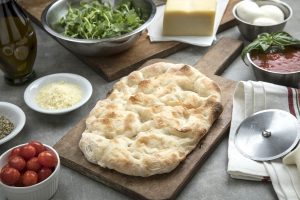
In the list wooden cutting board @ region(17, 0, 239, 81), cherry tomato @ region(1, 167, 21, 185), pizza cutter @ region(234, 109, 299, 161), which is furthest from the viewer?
wooden cutting board @ region(17, 0, 239, 81)

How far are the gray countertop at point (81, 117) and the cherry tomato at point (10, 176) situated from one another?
0.44ft

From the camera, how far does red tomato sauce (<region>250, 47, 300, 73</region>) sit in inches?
61.4

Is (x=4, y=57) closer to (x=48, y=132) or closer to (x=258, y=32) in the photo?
(x=48, y=132)

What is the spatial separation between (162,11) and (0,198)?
42.9 inches

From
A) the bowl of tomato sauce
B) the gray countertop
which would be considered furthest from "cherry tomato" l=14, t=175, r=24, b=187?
the bowl of tomato sauce

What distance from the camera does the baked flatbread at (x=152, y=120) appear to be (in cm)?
129

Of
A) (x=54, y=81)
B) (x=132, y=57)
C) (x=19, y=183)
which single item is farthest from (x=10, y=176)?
(x=132, y=57)

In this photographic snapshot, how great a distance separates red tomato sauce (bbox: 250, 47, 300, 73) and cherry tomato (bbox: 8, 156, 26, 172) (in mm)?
810

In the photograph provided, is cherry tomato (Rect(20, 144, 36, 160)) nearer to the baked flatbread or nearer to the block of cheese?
the baked flatbread

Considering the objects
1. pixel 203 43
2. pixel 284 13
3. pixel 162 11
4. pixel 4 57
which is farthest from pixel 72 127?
pixel 284 13

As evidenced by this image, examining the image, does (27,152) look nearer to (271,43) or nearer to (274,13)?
(271,43)

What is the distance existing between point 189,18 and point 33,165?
2.96ft

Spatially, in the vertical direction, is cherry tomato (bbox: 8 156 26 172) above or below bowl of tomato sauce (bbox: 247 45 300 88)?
above

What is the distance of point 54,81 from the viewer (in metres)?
1.68
